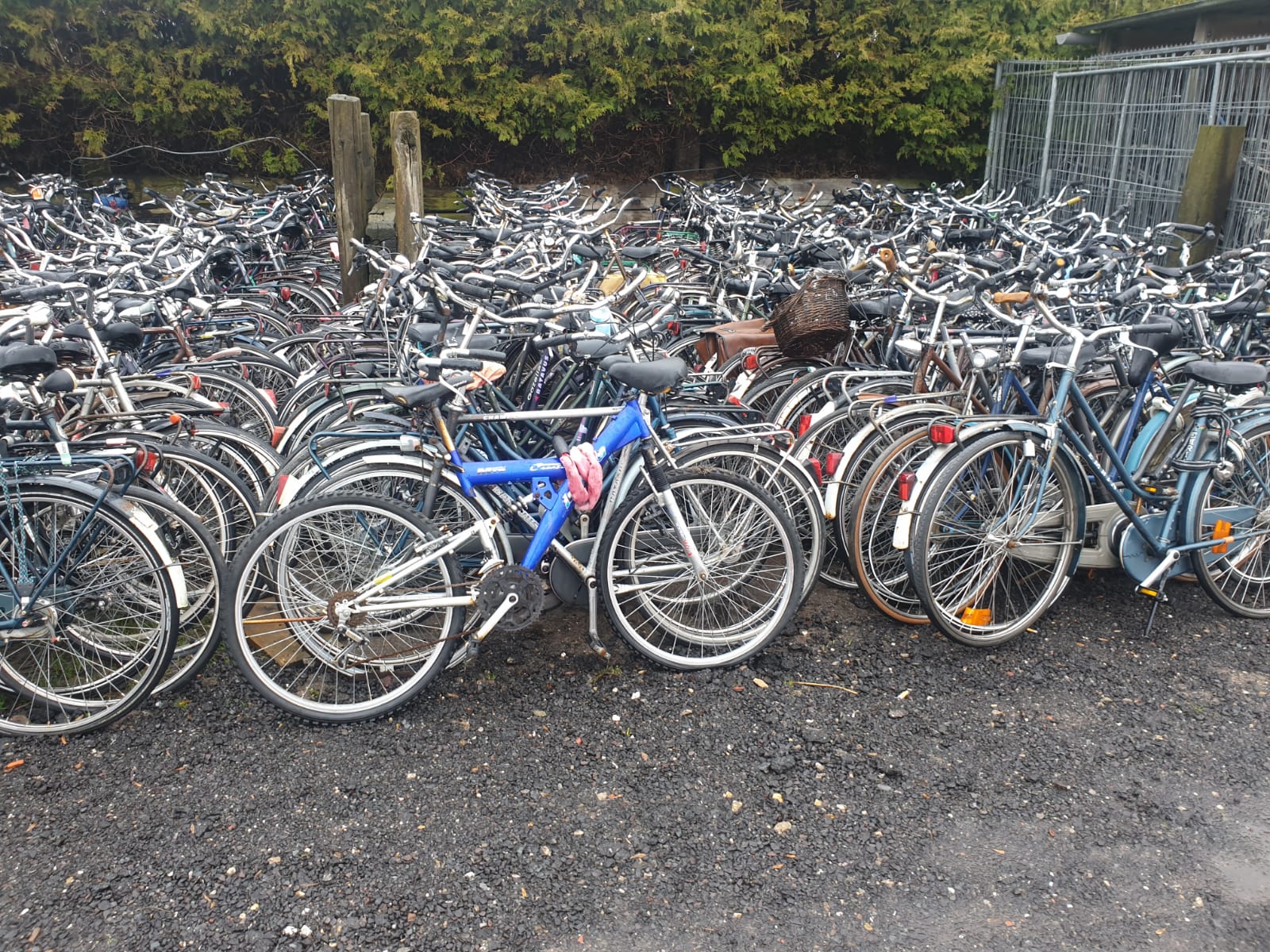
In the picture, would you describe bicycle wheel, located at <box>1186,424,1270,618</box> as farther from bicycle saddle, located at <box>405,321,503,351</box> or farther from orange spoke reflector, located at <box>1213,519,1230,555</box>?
bicycle saddle, located at <box>405,321,503,351</box>

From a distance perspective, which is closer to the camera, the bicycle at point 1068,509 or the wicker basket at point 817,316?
the bicycle at point 1068,509

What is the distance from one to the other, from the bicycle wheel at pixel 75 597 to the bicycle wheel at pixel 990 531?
8.03 feet

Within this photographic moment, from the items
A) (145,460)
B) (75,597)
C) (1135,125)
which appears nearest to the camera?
(75,597)

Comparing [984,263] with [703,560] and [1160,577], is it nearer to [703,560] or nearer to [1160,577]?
[1160,577]

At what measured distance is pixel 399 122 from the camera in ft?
22.8

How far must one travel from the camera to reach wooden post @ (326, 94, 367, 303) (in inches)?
274

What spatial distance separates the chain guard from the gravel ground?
0.30 m

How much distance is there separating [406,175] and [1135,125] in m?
6.92

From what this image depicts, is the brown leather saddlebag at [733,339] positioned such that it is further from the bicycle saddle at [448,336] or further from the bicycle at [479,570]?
the bicycle at [479,570]

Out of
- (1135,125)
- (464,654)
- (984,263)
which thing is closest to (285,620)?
(464,654)

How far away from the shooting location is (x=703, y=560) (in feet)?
10.8

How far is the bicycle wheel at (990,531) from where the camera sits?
324 centimetres

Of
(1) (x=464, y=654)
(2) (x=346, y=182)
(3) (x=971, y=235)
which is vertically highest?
(2) (x=346, y=182)

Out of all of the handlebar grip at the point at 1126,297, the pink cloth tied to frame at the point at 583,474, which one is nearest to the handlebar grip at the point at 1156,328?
the handlebar grip at the point at 1126,297
